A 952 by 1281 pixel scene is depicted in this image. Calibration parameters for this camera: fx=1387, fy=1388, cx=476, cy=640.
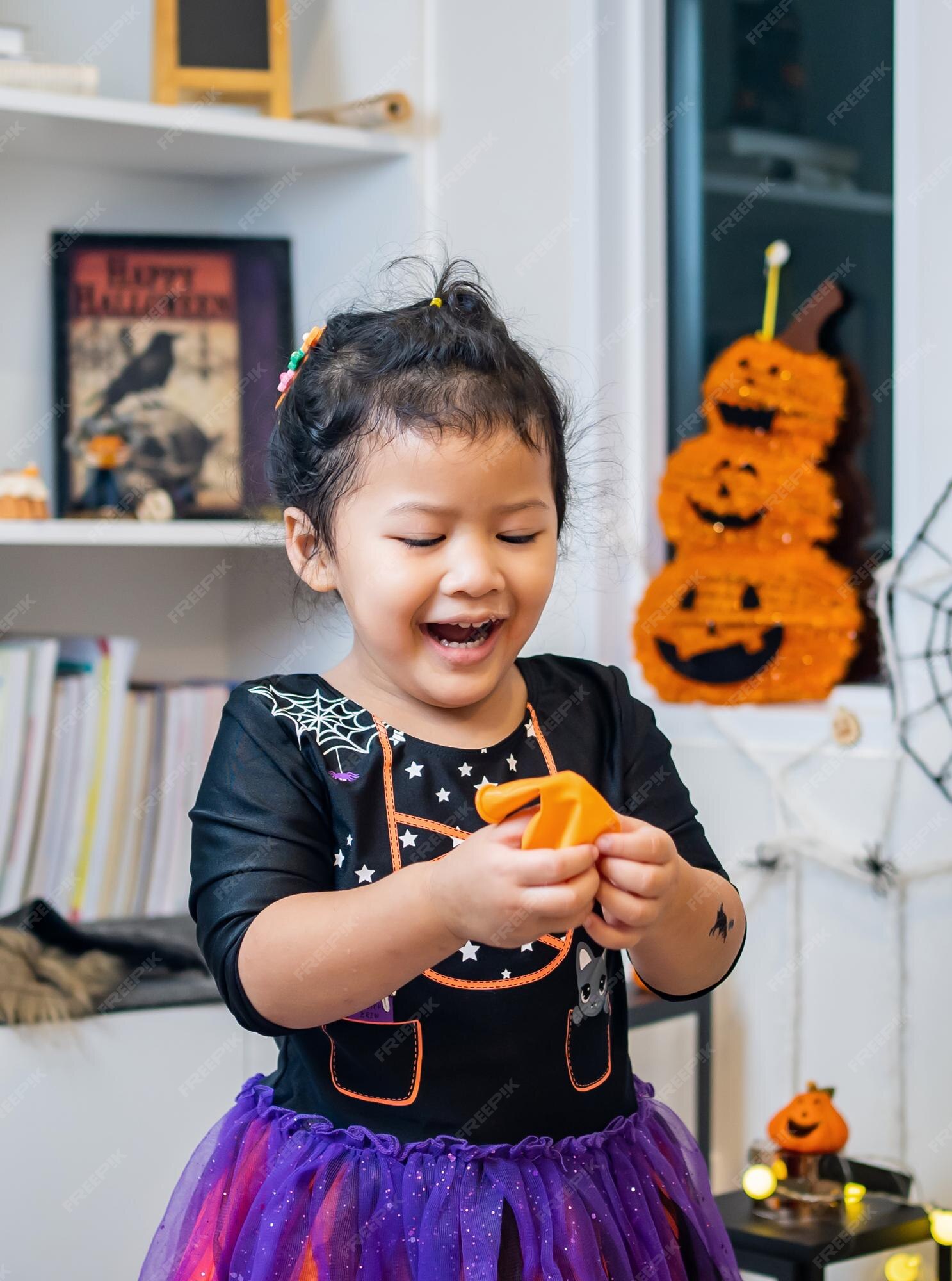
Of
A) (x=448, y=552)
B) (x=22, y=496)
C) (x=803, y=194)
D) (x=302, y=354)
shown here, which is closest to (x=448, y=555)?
(x=448, y=552)

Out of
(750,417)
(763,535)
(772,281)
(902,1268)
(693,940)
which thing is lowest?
(902,1268)

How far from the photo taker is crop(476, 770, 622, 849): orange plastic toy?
619 millimetres

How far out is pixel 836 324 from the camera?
4.72 feet

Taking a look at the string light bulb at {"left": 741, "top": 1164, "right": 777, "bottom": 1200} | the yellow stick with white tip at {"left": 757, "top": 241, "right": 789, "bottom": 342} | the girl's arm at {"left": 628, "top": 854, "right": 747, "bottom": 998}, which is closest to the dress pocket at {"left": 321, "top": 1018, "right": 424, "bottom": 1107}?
the girl's arm at {"left": 628, "top": 854, "right": 747, "bottom": 998}

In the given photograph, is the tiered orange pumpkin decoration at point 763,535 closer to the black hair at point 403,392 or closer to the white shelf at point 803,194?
the white shelf at point 803,194

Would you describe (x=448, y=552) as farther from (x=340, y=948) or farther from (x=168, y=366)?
(x=168, y=366)

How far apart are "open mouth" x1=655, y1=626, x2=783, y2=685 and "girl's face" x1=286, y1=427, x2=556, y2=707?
0.64m

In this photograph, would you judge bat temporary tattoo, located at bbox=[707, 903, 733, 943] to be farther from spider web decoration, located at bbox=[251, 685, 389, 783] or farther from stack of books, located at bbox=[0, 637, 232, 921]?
stack of books, located at bbox=[0, 637, 232, 921]

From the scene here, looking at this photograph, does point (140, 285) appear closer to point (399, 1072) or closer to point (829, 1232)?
point (399, 1072)

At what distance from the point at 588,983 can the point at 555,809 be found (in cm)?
25

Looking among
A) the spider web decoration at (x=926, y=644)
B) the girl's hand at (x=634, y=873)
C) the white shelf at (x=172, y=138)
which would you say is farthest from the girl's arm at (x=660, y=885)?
the white shelf at (x=172, y=138)

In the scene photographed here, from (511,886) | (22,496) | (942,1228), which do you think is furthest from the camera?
(22,496)

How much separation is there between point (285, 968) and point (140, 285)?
1109mm

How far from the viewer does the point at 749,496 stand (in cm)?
141
